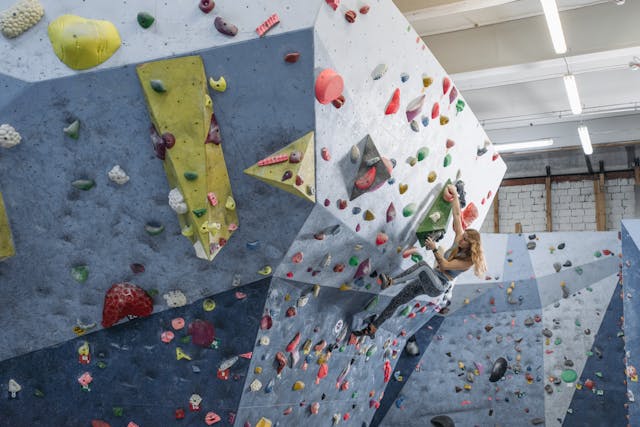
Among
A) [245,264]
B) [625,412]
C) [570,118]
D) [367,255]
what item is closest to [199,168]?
[245,264]

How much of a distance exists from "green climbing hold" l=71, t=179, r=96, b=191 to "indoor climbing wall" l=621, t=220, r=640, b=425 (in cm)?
467

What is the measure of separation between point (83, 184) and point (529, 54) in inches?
212

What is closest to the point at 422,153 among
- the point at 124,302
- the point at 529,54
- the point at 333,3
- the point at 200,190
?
the point at 333,3

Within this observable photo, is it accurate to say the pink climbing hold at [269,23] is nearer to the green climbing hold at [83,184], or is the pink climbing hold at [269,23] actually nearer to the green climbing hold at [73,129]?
the green climbing hold at [73,129]

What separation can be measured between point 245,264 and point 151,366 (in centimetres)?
86

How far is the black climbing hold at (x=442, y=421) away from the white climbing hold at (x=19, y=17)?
5.57 m

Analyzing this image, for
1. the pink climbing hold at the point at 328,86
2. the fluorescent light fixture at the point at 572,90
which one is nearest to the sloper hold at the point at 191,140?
the pink climbing hold at the point at 328,86

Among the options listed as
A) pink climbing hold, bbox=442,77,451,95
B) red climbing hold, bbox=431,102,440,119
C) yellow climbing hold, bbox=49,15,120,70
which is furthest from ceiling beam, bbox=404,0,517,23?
yellow climbing hold, bbox=49,15,120,70

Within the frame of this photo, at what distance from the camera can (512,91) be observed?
8500 millimetres

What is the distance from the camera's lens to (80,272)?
3.06m

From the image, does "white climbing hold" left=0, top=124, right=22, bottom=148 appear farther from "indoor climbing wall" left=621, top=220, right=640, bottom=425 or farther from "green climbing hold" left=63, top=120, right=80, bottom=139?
"indoor climbing wall" left=621, top=220, right=640, bottom=425

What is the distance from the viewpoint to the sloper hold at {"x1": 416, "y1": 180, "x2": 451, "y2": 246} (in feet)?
13.3

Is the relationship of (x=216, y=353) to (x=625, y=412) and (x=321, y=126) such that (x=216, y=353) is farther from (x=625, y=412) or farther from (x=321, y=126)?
(x=625, y=412)

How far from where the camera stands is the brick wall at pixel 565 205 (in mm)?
11109
